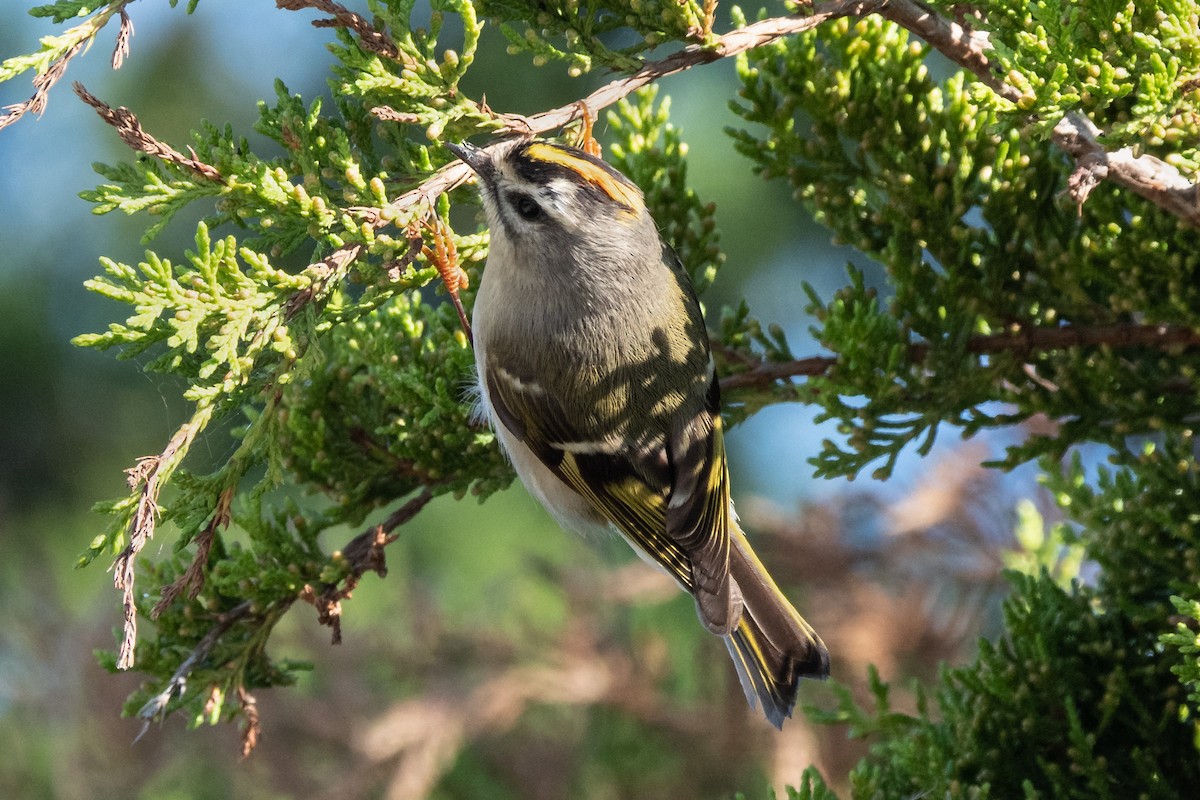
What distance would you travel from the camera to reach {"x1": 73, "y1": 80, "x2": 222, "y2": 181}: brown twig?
3.92ft

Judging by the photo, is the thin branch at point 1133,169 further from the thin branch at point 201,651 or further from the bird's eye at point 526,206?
the thin branch at point 201,651

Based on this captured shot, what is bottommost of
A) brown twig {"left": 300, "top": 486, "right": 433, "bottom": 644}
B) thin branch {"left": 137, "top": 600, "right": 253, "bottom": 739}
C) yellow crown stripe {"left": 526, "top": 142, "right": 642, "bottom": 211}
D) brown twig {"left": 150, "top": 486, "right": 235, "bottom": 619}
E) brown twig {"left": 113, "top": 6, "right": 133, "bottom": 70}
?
thin branch {"left": 137, "top": 600, "right": 253, "bottom": 739}

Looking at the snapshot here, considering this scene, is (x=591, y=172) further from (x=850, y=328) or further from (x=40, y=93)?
(x=40, y=93)

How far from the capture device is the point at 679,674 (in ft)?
9.02

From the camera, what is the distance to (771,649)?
1874 mm

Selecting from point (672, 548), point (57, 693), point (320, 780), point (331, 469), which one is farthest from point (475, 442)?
point (57, 693)

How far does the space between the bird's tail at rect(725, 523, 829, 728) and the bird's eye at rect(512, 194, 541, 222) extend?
692mm

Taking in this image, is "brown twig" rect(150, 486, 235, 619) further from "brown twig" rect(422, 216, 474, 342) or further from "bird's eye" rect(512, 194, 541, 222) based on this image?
"bird's eye" rect(512, 194, 541, 222)

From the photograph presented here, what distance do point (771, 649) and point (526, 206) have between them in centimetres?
83

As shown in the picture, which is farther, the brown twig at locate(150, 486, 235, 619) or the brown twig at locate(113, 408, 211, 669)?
the brown twig at locate(150, 486, 235, 619)

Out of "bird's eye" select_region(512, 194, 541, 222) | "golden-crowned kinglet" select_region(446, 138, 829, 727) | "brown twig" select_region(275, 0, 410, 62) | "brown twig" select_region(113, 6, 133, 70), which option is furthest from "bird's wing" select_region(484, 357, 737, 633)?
"brown twig" select_region(113, 6, 133, 70)

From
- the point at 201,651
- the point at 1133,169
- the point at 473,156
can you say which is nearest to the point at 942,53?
the point at 1133,169

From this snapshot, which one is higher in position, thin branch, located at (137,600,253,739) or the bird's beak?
the bird's beak

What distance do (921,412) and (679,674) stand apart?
3.98 ft
